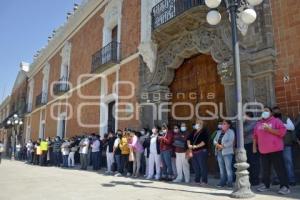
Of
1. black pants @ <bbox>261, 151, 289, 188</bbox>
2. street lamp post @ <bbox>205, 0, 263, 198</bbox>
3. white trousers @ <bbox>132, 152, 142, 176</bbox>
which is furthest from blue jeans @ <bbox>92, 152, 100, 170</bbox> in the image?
street lamp post @ <bbox>205, 0, 263, 198</bbox>

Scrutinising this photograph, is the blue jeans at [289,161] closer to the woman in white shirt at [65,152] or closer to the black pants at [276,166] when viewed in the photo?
the black pants at [276,166]

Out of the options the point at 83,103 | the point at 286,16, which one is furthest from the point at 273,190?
the point at 83,103

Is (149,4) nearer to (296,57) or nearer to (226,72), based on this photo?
(226,72)

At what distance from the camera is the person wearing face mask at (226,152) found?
685cm

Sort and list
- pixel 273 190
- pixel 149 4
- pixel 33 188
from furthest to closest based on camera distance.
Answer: pixel 149 4, pixel 33 188, pixel 273 190

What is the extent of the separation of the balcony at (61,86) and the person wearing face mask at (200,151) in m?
13.1

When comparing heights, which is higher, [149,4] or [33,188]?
[149,4]

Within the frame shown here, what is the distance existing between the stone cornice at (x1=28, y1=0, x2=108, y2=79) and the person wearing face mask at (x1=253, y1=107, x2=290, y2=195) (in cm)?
1208

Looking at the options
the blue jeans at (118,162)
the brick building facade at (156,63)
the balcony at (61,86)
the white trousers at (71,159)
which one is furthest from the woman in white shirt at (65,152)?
the blue jeans at (118,162)

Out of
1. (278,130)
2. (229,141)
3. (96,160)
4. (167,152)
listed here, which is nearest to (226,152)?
(229,141)

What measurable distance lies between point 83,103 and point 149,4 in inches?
280

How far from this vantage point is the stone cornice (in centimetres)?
1714

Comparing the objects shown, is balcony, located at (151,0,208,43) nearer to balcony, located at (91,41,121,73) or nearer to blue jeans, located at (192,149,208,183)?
balcony, located at (91,41,121,73)

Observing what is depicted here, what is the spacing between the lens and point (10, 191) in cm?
677
